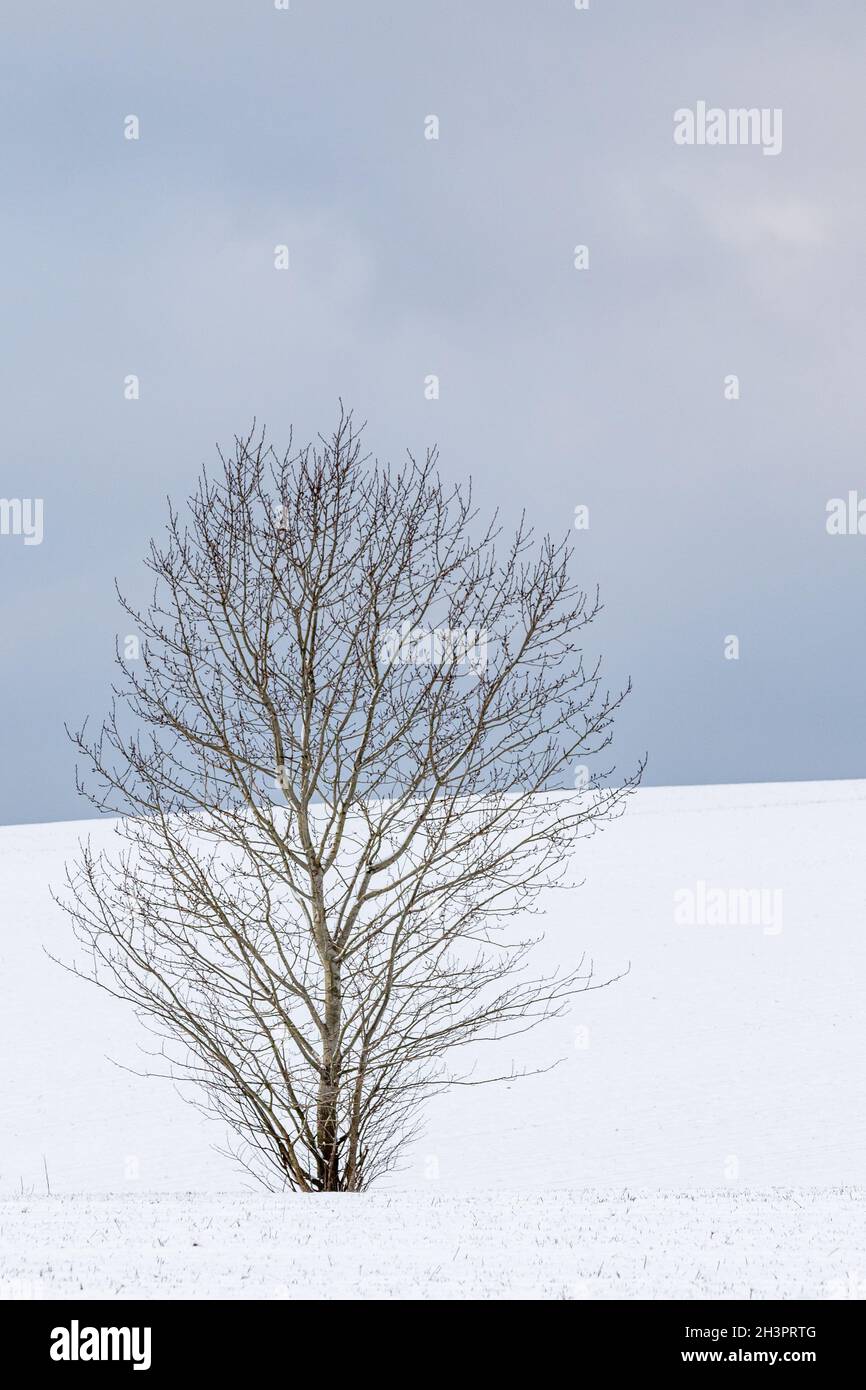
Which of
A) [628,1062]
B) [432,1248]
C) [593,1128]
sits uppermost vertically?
[628,1062]

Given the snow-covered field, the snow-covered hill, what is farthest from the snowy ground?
the snow-covered hill

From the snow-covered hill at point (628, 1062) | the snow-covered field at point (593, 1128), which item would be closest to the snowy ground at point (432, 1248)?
the snow-covered field at point (593, 1128)

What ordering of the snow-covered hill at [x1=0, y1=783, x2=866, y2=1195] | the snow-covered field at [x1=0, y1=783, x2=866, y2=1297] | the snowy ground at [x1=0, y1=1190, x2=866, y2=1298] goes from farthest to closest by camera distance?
the snow-covered hill at [x1=0, y1=783, x2=866, y2=1195] < the snow-covered field at [x1=0, y1=783, x2=866, y2=1297] < the snowy ground at [x1=0, y1=1190, x2=866, y2=1298]

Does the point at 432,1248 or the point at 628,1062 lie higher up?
the point at 628,1062

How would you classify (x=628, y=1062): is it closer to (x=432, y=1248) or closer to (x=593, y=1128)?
(x=593, y=1128)

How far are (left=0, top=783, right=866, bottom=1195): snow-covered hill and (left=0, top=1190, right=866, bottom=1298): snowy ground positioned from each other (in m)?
4.71

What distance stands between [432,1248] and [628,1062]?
45.2ft

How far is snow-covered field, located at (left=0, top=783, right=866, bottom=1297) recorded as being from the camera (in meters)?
8.12

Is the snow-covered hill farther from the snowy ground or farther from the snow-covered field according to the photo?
the snowy ground

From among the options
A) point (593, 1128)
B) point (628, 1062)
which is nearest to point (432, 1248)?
point (593, 1128)

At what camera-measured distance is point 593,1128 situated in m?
18.8

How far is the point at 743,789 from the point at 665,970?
1085 inches
